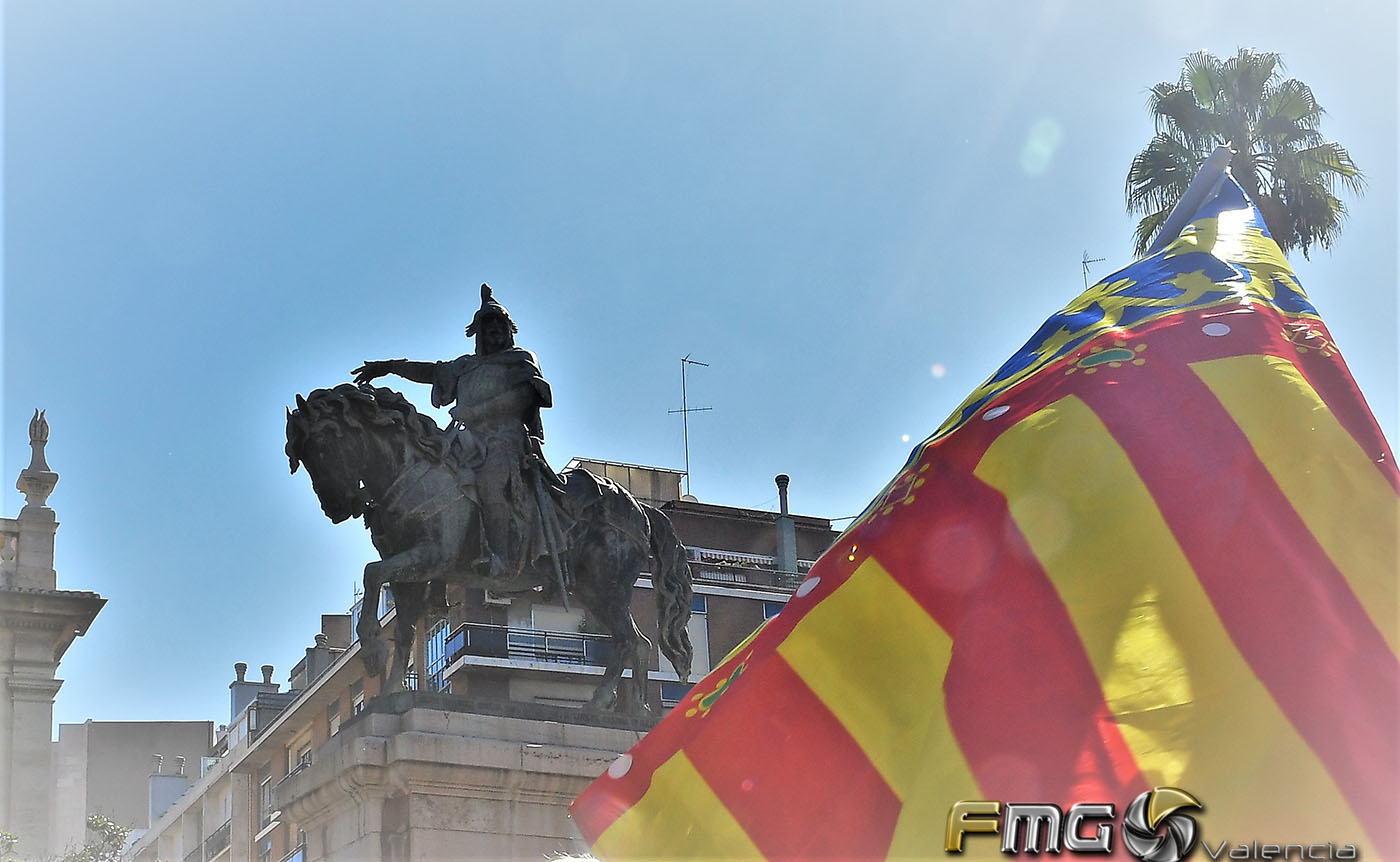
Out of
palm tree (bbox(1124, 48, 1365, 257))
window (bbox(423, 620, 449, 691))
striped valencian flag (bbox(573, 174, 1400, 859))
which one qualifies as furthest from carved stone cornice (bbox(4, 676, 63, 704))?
striped valencian flag (bbox(573, 174, 1400, 859))

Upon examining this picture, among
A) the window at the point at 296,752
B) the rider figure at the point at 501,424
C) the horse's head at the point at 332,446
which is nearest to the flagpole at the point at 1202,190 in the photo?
the rider figure at the point at 501,424

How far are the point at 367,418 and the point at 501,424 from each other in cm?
118

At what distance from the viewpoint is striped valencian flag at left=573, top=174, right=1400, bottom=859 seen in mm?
7000

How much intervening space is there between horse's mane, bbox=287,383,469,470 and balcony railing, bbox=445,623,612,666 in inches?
1313

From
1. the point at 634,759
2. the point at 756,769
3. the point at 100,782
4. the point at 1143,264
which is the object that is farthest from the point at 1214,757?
the point at 100,782

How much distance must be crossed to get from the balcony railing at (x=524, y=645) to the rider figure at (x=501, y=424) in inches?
1286

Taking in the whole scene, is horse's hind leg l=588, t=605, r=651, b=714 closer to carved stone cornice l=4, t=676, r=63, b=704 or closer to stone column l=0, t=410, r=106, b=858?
stone column l=0, t=410, r=106, b=858

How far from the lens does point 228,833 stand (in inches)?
2685

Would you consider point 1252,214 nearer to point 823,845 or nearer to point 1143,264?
point 1143,264

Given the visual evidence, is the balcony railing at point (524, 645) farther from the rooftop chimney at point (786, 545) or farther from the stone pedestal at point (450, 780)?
the stone pedestal at point (450, 780)

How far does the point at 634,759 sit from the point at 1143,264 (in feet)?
14.5

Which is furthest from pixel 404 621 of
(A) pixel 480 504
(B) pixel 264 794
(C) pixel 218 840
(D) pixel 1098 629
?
(C) pixel 218 840

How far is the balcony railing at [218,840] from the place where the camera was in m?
68.2

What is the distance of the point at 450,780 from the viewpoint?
14.0 m
